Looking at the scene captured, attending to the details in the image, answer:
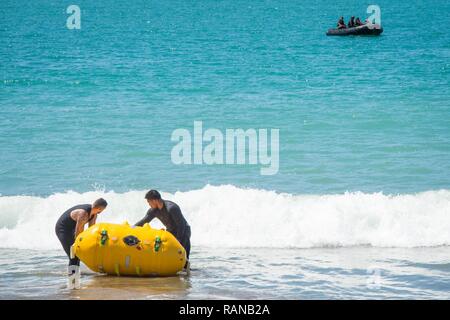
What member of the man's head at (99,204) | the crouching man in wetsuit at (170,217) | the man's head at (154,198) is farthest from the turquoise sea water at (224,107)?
the man's head at (99,204)

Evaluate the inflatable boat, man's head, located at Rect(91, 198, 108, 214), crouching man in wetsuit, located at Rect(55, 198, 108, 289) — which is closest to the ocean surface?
crouching man in wetsuit, located at Rect(55, 198, 108, 289)

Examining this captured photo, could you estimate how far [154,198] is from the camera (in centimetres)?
995

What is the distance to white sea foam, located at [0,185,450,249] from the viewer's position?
13.4 meters

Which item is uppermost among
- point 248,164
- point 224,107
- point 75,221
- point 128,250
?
point 224,107

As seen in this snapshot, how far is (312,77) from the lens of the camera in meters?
31.1

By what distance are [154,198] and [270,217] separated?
5.15 meters

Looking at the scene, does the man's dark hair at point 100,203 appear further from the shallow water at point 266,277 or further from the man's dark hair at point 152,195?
the shallow water at point 266,277

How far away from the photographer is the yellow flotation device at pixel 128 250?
9680 millimetres

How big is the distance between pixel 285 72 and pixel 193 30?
1009 inches

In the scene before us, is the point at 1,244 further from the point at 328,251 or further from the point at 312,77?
the point at 312,77

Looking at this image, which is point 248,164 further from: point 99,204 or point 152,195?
point 99,204

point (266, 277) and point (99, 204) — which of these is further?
point (266, 277)

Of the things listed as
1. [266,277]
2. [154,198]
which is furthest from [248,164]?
[154,198]
